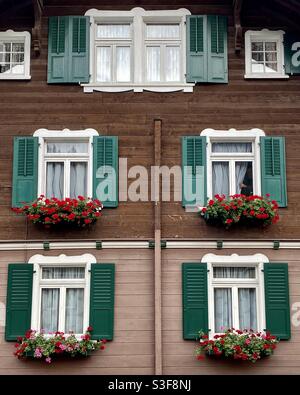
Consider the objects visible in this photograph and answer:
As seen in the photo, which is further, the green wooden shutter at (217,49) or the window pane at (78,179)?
the green wooden shutter at (217,49)

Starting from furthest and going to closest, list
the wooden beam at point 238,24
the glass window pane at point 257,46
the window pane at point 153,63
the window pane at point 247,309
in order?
the glass window pane at point 257,46
the window pane at point 153,63
the wooden beam at point 238,24
the window pane at point 247,309

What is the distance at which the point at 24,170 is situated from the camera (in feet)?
58.7

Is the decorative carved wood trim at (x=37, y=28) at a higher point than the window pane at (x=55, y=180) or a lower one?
higher

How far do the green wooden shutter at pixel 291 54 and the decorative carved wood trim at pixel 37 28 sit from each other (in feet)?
17.1

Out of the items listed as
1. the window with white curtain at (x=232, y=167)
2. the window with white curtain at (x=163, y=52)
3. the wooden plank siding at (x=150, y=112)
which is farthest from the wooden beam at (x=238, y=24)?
the window with white curtain at (x=232, y=167)

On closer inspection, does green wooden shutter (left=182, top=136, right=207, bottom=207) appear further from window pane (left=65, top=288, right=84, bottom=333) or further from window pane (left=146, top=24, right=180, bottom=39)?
window pane (left=65, top=288, right=84, bottom=333)

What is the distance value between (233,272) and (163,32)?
543cm

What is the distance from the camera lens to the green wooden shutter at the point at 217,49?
18.5 metres

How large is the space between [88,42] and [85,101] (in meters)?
1.32

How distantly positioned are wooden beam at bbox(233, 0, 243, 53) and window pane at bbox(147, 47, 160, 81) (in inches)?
66.6

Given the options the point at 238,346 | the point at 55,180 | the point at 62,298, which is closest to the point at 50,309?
the point at 62,298

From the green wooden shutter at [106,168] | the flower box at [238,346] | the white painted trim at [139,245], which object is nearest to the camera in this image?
the flower box at [238,346]

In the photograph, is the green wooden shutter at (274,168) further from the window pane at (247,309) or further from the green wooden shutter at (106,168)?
the green wooden shutter at (106,168)
